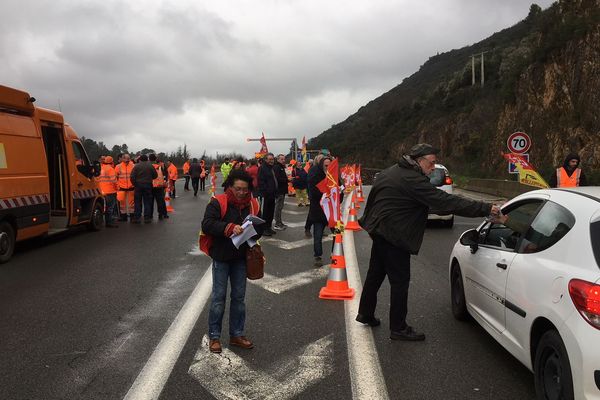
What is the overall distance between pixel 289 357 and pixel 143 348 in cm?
131

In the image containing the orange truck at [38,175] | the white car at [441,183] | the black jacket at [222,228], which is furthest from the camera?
the white car at [441,183]

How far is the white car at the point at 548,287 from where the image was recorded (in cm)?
315

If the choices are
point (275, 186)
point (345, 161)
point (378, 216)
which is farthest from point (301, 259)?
point (345, 161)

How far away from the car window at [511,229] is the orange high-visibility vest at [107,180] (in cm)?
1096

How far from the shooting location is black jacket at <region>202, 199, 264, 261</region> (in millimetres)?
4707

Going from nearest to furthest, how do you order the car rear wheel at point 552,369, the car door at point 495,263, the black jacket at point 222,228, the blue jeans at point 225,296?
the car rear wheel at point 552,369 < the car door at point 495,263 < the black jacket at point 222,228 < the blue jeans at point 225,296

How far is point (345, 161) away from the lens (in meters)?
93.4

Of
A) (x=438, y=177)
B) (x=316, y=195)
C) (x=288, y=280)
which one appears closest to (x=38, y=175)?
(x=316, y=195)

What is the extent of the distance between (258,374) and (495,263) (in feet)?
6.98

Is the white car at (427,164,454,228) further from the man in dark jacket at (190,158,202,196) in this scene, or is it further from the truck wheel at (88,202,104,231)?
the man in dark jacket at (190,158,202,196)

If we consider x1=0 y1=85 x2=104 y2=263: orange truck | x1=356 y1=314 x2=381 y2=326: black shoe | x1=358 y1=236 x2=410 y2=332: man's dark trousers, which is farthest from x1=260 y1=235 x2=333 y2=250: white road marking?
x1=358 y1=236 x2=410 y2=332: man's dark trousers

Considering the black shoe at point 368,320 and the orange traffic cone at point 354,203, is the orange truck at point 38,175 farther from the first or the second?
the black shoe at point 368,320

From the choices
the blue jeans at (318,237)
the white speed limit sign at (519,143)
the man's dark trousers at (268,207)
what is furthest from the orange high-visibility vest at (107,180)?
the white speed limit sign at (519,143)

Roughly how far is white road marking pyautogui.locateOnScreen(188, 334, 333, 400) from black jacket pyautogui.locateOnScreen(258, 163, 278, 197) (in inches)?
292
